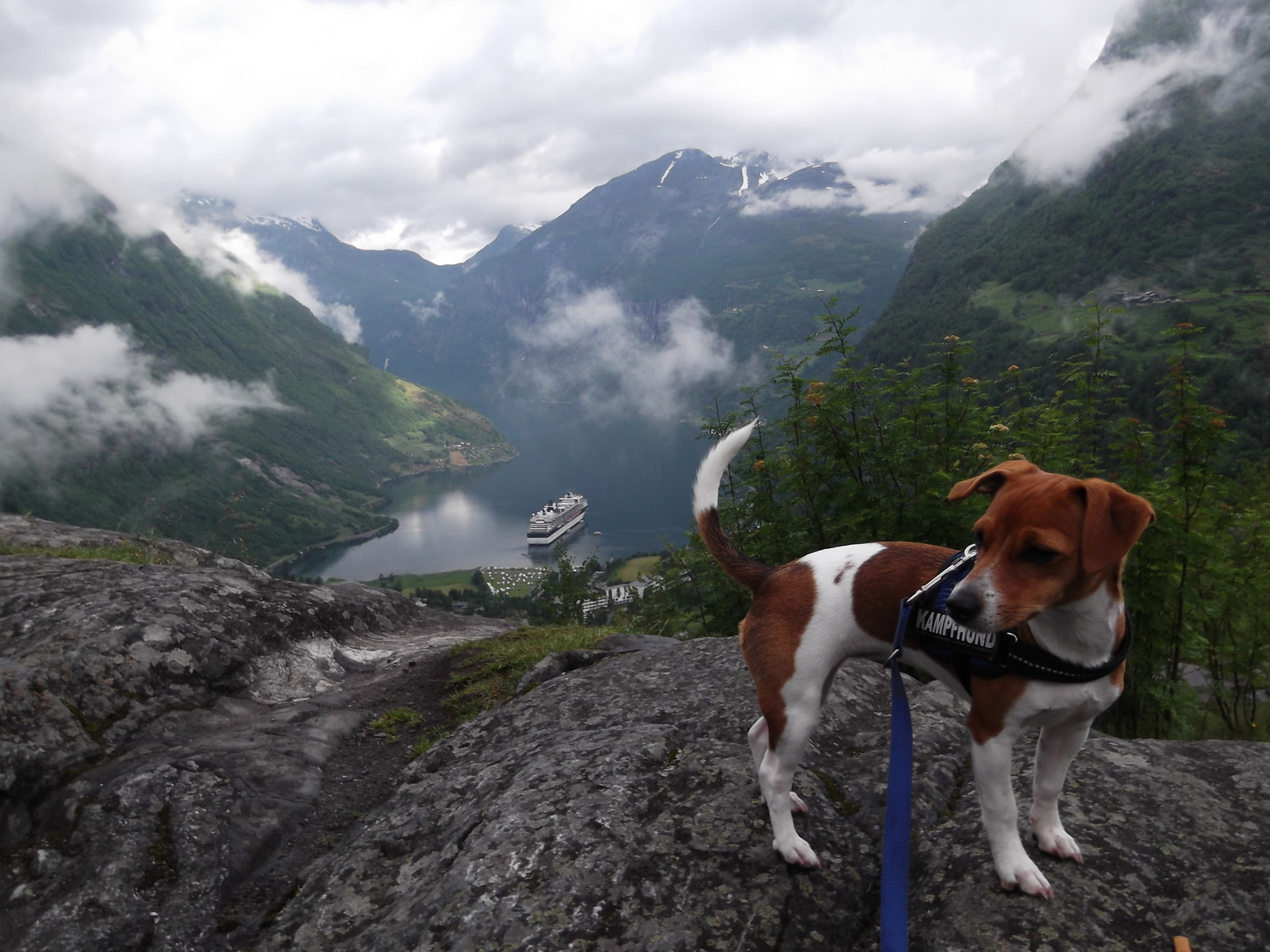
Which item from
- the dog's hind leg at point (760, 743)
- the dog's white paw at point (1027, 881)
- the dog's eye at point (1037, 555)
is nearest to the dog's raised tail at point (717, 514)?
the dog's hind leg at point (760, 743)

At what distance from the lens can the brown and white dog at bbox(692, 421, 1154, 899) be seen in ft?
8.66

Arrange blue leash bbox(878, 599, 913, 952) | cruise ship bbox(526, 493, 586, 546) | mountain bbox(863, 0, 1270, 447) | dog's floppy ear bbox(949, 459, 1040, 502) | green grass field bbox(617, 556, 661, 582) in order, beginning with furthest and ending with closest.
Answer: mountain bbox(863, 0, 1270, 447)
cruise ship bbox(526, 493, 586, 546)
green grass field bbox(617, 556, 661, 582)
dog's floppy ear bbox(949, 459, 1040, 502)
blue leash bbox(878, 599, 913, 952)

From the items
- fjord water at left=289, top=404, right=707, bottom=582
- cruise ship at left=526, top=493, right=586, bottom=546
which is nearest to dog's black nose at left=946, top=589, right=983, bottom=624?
fjord water at left=289, top=404, right=707, bottom=582

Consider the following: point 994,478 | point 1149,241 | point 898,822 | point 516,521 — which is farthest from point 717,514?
point 1149,241

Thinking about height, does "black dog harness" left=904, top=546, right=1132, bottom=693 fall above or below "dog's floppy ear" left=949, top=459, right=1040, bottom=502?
below

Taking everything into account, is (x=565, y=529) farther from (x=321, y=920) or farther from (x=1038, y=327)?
(x=321, y=920)

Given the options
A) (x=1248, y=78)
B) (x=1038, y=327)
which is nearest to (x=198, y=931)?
(x=1038, y=327)

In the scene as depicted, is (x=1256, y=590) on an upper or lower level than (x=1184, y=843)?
lower

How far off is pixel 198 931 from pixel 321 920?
73 centimetres

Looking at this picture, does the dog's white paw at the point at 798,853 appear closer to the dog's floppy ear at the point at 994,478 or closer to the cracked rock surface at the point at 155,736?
the dog's floppy ear at the point at 994,478

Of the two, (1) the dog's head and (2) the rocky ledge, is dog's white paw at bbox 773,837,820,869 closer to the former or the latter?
(2) the rocky ledge

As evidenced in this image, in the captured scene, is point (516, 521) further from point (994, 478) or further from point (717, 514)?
point (994, 478)

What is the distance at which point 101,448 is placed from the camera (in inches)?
7003

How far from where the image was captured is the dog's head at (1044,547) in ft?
8.54
